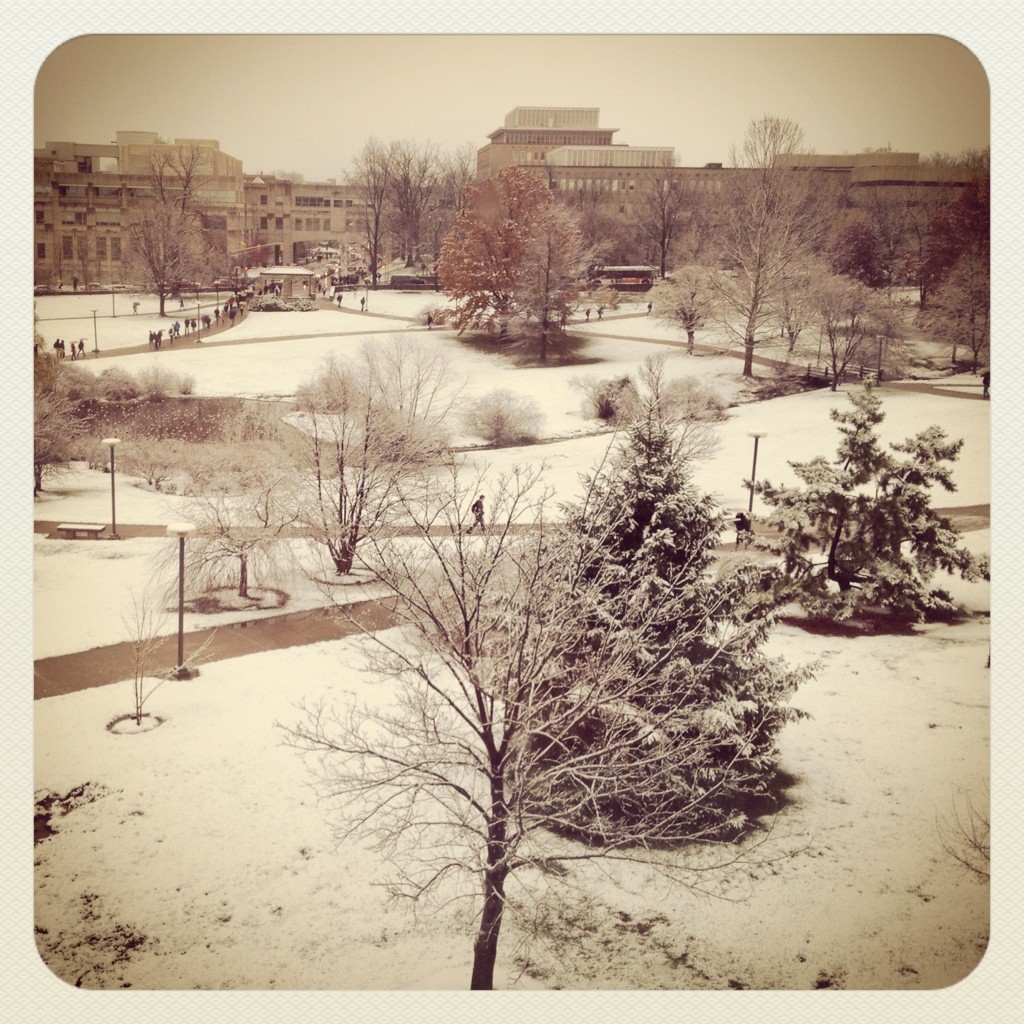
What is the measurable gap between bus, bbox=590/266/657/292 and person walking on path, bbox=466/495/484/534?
1897 mm

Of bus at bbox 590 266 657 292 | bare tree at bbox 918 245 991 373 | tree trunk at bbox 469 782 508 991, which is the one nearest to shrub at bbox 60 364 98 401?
bus at bbox 590 266 657 292

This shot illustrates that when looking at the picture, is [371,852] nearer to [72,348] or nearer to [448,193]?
[72,348]

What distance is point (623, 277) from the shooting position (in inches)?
246

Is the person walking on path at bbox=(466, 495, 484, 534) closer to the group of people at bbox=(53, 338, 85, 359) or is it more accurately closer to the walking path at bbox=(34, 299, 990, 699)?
the walking path at bbox=(34, 299, 990, 699)

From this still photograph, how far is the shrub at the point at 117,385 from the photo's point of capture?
18.4 feet

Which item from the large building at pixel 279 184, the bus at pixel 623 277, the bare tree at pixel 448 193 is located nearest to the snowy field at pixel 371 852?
the large building at pixel 279 184

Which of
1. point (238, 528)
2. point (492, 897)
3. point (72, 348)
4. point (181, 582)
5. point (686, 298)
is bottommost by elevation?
point (492, 897)

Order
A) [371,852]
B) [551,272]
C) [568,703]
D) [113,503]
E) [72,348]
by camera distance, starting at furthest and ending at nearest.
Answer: [551,272]
[113,503]
[72,348]
[371,852]
[568,703]

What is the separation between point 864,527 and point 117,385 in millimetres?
4930

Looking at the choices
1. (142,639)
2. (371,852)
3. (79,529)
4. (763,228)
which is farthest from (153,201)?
(371,852)

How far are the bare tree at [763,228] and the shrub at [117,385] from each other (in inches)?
153

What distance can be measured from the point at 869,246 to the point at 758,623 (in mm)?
2614

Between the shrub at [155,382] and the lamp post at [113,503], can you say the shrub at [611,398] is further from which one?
the lamp post at [113,503]
